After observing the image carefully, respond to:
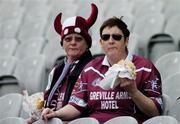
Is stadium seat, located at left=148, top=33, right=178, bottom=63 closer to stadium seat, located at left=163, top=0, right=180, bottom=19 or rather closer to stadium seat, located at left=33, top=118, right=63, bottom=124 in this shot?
stadium seat, located at left=163, top=0, right=180, bottom=19

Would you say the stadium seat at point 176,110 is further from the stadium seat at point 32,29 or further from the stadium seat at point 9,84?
the stadium seat at point 32,29

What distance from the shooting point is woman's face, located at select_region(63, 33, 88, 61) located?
461 centimetres

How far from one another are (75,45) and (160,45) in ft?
6.67

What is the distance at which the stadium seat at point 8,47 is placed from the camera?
746cm

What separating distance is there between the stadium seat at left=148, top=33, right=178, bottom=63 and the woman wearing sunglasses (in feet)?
7.11

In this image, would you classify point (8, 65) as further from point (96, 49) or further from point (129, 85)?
point (129, 85)

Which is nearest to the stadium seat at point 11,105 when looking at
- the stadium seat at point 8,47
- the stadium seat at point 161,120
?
A: the stadium seat at point 161,120

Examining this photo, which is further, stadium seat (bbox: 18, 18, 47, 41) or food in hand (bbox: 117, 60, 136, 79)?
stadium seat (bbox: 18, 18, 47, 41)

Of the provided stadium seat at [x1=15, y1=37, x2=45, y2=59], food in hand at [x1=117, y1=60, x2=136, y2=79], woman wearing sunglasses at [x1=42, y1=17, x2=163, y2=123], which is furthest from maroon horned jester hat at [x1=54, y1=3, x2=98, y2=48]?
stadium seat at [x1=15, y1=37, x2=45, y2=59]

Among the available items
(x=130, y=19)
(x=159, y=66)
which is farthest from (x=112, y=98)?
(x=130, y=19)

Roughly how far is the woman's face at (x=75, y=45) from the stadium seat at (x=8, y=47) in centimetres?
288

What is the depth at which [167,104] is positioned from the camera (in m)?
4.27

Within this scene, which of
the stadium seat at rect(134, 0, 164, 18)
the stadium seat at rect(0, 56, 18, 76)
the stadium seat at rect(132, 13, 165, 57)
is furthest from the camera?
the stadium seat at rect(134, 0, 164, 18)

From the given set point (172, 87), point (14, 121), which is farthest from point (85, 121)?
point (172, 87)
